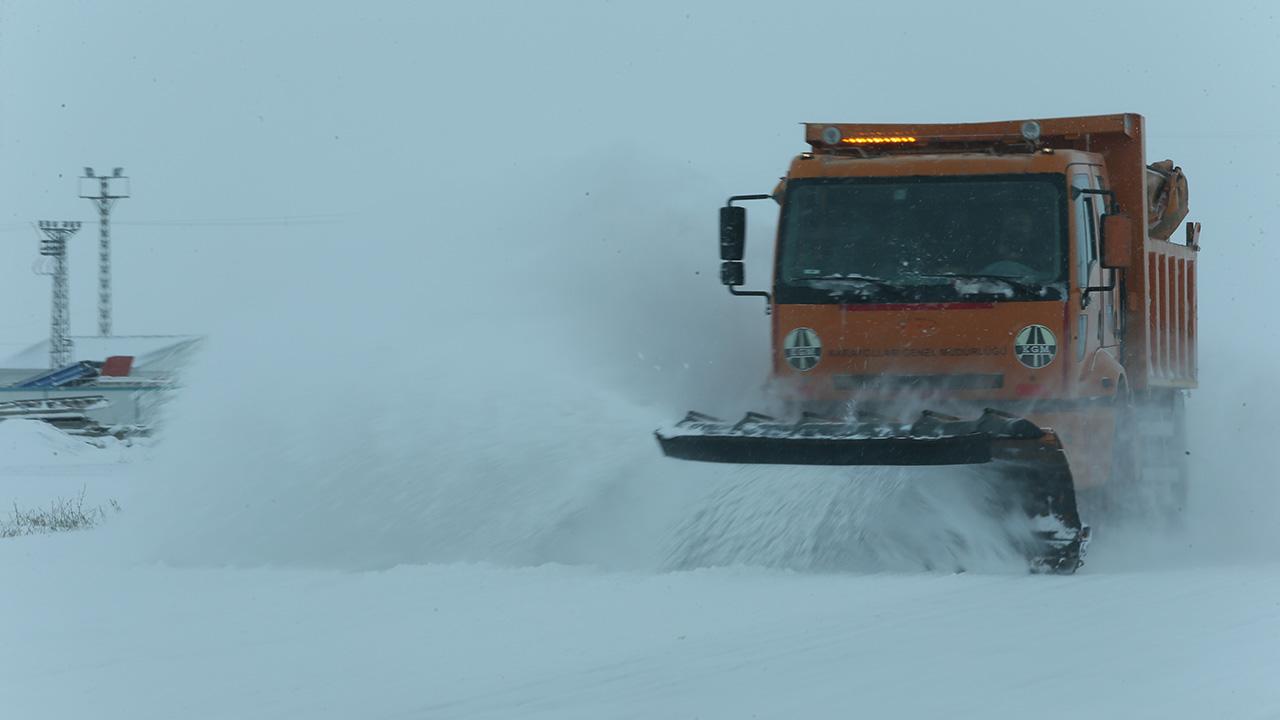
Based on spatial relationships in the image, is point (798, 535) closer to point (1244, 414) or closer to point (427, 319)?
point (427, 319)

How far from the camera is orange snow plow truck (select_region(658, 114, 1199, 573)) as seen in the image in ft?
29.7

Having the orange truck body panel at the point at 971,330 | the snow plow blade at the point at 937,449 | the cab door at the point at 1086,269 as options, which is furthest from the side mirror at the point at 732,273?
the cab door at the point at 1086,269

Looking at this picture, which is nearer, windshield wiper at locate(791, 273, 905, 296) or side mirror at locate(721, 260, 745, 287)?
windshield wiper at locate(791, 273, 905, 296)

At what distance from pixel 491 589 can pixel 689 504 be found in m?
1.62

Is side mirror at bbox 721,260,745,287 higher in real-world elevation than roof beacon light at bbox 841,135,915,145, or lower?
lower

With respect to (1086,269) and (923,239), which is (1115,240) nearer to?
(1086,269)

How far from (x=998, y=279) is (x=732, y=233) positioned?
175 centimetres

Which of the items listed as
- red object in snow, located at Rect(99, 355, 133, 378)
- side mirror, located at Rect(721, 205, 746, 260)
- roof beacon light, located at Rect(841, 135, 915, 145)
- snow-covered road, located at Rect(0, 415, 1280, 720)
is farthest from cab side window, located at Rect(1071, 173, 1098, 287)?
red object in snow, located at Rect(99, 355, 133, 378)

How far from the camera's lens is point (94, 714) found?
18.0ft

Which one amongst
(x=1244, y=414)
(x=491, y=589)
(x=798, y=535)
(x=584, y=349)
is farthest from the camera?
(x=1244, y=414)

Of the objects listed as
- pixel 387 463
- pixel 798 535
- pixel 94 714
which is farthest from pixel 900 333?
pixel 94 714

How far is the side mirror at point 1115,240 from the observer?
970 cm

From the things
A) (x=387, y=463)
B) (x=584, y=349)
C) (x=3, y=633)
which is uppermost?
(x=584, y=349)

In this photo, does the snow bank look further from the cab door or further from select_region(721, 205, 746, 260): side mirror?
the cab door
